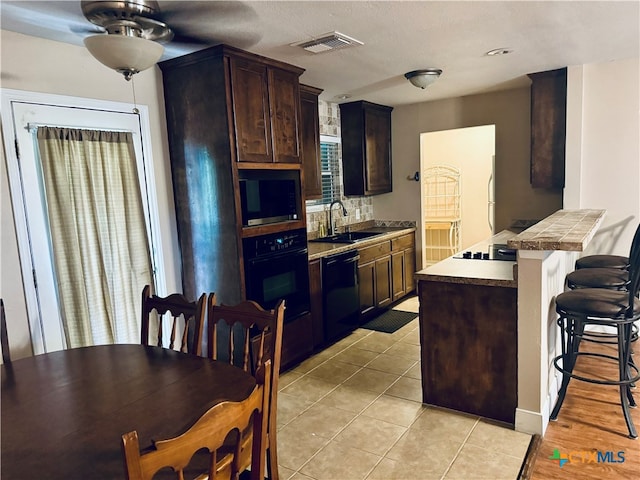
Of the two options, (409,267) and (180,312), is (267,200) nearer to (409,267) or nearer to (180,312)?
(180,312)

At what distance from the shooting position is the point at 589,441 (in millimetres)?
2410

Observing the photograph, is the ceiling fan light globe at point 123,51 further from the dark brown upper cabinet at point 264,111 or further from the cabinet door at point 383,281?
the cabinet door at point 383,281

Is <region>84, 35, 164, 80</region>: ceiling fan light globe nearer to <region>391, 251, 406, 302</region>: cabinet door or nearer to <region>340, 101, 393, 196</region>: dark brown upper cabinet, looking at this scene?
<region>340, 101, 393, 196</region>: dark brown upper cabinet

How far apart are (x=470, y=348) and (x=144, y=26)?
8.42 ft

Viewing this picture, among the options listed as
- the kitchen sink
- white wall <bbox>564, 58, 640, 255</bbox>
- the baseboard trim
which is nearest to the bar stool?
the baseboard trim

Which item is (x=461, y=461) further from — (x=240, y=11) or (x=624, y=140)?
(x=624, y=140)

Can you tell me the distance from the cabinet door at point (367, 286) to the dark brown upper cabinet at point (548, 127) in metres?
1.79

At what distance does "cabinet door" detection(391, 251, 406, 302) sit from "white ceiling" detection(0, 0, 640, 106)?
207 centimetres

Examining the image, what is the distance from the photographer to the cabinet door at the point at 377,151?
516 cm

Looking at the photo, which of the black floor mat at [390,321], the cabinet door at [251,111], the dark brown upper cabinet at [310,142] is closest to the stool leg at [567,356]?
the black floor mat at [390,321]

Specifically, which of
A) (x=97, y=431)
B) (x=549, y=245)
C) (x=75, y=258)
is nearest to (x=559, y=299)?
(x=549, y=245)

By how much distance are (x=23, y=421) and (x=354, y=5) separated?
2.33 m

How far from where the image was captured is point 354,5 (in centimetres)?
231

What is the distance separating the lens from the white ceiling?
230 cm
